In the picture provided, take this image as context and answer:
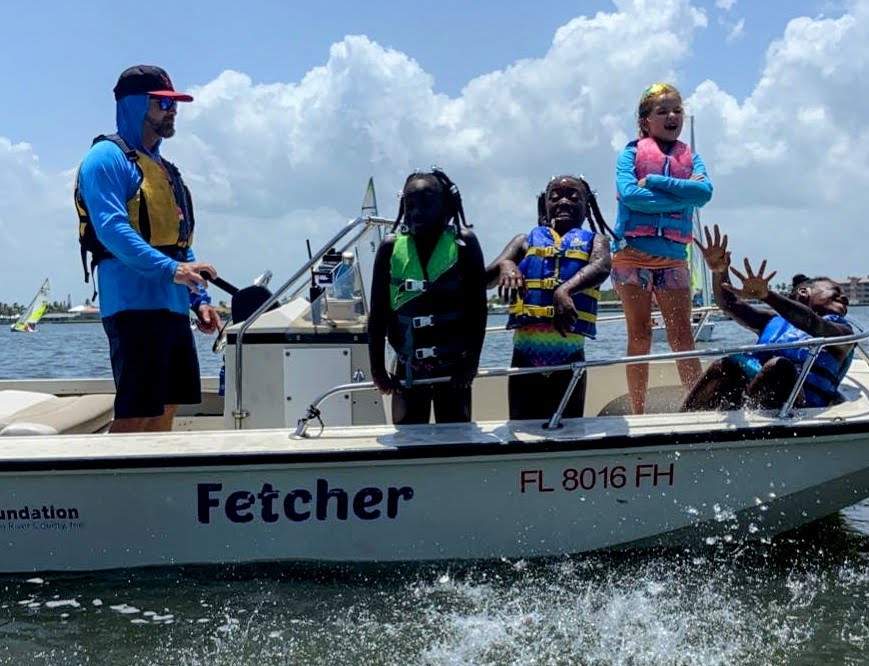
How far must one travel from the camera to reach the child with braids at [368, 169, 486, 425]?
13.8 feet

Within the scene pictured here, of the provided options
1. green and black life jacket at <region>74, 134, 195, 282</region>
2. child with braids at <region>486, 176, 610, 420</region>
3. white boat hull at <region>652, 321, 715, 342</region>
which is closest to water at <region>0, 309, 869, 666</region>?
child with braids at <region>486, 176, 610, 420</region>

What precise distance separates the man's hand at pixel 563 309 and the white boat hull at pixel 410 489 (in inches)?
19.1

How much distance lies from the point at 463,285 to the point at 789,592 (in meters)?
2.00

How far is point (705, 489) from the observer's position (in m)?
4.29

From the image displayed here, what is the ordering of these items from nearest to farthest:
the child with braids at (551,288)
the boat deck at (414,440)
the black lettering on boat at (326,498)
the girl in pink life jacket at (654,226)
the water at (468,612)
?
the water at (468,612), the boat deck at (414,440), the black lettering on boat at (326,498), the child with braids at (551,288), the girl in pink life jacket at (654,226)

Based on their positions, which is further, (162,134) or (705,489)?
(162,134)

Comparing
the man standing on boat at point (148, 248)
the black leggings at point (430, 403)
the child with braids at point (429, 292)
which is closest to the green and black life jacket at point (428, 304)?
the child with braids at point (429, 292)

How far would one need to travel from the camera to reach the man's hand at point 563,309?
4.16m

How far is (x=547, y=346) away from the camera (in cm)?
445

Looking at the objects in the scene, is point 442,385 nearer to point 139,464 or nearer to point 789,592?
point 139,464

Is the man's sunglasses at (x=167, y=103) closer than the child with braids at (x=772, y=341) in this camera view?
No

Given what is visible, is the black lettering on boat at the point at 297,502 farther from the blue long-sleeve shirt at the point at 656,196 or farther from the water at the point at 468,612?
the blue long-sleeve shirt at the point at 656,196

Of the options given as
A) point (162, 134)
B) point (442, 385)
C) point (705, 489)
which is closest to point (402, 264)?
point (442, 385)

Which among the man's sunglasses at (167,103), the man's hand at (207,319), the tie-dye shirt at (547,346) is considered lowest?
the tie-dye shirt at (547,346)
